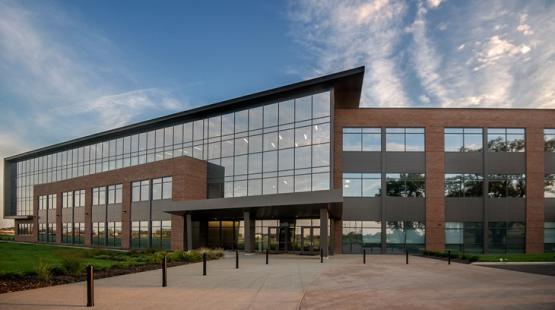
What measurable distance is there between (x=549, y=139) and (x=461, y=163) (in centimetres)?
774

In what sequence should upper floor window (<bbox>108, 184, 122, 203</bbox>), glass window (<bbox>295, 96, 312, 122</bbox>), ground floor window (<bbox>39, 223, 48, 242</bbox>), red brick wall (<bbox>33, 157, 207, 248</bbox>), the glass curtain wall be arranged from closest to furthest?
the glass curtain wall
glass window (<bbox>295, 96, 312, 122</bbox>)
red brick wall (<bbox>33, 157, 207, 248</bbox>)
upper floor window (<bbox>108, 184, 122, 203</bbox>)
ground floor window (<bbox>39, 223, 48, 242</bbox>)

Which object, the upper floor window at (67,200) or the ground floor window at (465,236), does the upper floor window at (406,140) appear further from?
the upper floor window at (67,200)

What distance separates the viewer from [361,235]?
35750 mm

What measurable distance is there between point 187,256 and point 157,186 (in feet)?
61.2

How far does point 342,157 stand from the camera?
118ft

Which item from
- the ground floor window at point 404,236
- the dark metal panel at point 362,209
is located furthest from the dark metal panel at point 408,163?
the ground floor window at point 404,236

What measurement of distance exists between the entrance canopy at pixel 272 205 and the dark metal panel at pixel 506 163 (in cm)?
1362

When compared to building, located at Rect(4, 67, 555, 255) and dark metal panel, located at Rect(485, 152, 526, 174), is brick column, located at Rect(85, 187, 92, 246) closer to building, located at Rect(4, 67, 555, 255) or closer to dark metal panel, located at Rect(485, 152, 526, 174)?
building, located at Rect(4, 67, 555, 255)

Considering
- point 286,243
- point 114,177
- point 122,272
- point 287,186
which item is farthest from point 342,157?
point 114,177

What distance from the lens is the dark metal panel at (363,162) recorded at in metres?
35.8

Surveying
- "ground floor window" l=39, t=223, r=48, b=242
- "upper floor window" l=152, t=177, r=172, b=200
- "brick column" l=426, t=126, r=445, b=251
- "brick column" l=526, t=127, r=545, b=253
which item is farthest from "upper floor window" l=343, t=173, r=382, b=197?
"ground floor window" l=39, t=223, r=48, b=242

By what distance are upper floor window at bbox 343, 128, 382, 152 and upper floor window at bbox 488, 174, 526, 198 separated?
985cm

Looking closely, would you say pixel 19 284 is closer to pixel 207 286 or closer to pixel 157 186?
pixel 207 286

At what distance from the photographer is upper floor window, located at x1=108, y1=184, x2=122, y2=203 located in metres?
47.0
